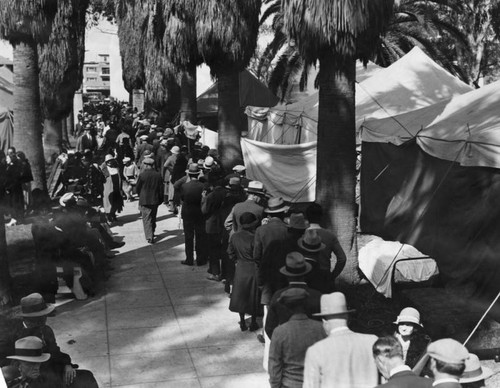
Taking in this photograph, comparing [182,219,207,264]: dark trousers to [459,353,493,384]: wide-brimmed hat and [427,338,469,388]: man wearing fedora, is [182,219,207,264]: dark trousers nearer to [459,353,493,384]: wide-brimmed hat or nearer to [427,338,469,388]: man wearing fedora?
[459,353,493,384]: wide-brimmed hat

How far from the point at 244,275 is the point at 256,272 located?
0.53 feet

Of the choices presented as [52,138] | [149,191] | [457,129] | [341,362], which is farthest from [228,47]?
[52,138]

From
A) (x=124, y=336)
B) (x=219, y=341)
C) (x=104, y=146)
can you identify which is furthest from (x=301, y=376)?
(x=104, y=146)

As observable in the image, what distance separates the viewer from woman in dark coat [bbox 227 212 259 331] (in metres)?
8.56

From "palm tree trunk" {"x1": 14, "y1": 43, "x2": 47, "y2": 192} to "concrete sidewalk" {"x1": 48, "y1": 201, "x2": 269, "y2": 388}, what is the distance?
390 cm

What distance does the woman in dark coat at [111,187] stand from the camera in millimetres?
14530

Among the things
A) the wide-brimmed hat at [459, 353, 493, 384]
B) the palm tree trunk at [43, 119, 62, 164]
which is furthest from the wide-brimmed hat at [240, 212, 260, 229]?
the palm tree trunk at [43, 119, 62, 164]

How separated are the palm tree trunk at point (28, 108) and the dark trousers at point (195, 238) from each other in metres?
4.14

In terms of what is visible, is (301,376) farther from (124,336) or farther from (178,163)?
(178,163)

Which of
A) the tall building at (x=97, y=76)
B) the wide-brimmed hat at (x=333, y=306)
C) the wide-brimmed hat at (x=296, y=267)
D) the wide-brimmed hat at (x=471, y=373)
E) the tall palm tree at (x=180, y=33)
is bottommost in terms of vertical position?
the tall building at (x=97, y=76)

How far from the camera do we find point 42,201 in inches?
508

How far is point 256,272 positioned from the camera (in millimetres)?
8562

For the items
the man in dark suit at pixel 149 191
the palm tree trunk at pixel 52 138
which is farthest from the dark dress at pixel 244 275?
the palm tree trunk at pixel 52 138

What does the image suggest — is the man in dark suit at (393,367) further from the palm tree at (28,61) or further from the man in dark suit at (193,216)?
the palm tree at (28,61)
